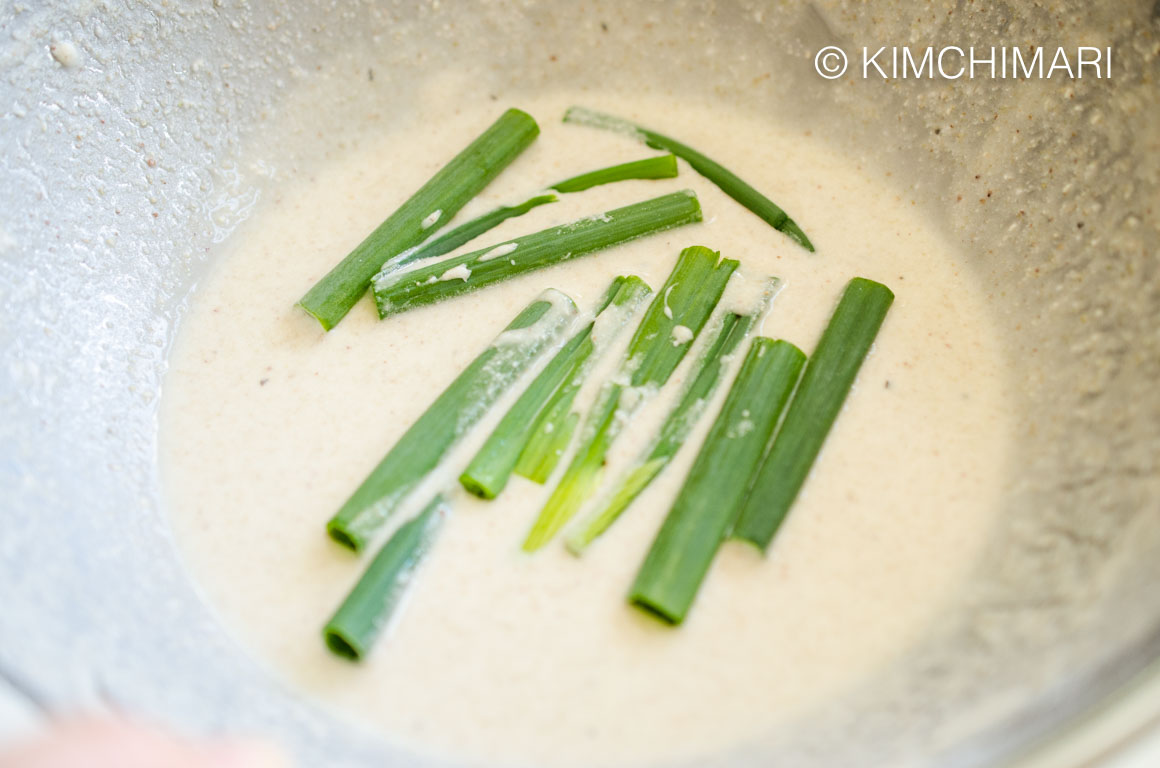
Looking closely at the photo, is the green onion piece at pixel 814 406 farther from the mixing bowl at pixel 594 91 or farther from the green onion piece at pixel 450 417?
the green onion piece at pixel 450 417

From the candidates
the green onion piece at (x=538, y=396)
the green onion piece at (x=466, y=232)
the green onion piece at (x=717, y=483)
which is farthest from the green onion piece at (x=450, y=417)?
the green onion piece at (x=717, y=483)

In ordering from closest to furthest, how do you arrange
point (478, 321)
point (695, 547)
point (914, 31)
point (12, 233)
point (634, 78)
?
1. point (695, 547)
2. point (12, 233)
3. point (478, 321)
4. point (914, 31)
5. point (634, 78)

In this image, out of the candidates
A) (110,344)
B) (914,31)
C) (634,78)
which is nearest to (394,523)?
(110,344)

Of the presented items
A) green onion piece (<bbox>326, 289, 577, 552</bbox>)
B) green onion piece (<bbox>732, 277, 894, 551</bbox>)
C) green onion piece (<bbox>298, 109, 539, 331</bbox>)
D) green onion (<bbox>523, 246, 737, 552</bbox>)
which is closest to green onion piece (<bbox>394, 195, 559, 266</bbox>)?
green onion piece (<bbox>298, 109, 539, 331</bbox>)

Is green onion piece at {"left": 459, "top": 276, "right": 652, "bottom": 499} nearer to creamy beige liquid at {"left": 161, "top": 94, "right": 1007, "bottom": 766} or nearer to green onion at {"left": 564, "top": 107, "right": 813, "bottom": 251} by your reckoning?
creamy beige liquid at {"left": 161, "top": 94, "right": 1007, "bottom": 766}

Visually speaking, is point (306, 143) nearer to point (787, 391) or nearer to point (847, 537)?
point (787, 391)

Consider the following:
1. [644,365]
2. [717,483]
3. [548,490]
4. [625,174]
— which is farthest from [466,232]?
[717,483]
